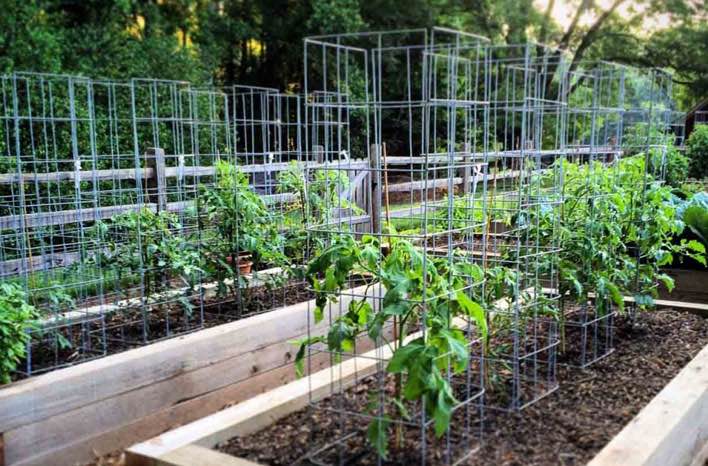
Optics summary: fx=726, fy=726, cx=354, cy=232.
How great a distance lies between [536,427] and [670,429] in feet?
1.92

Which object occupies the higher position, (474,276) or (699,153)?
(699,153)

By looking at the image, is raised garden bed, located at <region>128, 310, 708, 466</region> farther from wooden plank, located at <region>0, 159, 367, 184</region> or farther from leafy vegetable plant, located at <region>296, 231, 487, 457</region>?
wooden plank, located at <region>0, 159, 367, 184</region>

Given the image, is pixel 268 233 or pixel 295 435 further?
pixel 268 233

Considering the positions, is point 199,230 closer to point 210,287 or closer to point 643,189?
point 210,287

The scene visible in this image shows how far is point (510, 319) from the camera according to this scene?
4.11m

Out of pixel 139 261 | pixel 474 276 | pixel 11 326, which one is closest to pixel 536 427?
pixel 474 276

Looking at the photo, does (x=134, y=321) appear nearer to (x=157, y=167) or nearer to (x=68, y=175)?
(x=68, y=175)

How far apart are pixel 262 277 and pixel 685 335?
317 cm

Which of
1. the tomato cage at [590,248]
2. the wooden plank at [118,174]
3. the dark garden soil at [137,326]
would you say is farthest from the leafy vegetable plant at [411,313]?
the wooden plank at [118,174]

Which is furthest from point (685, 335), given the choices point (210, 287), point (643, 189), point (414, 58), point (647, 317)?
point (414, 58)

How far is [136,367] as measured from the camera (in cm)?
423

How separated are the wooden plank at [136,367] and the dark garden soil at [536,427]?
0.64 meters

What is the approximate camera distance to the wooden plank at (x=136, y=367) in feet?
12.0

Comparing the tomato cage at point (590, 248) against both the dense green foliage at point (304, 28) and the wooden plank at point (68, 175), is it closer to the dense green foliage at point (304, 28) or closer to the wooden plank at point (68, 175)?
the wooden plank at point (68, 175)
